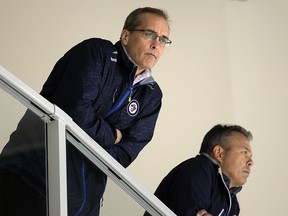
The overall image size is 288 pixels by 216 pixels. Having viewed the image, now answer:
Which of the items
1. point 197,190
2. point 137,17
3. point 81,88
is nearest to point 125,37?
point 137,17

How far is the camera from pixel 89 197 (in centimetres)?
130

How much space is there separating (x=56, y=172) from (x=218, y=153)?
4.59ft

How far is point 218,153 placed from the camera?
8.10 ft

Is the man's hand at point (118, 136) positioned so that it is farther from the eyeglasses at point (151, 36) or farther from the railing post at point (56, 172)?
the railing post at point (56, 172)

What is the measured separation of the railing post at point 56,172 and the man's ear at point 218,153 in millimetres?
1367

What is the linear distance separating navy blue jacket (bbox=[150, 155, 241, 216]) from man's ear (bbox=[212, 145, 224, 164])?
0.06m

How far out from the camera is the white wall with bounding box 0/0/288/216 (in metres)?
3.74

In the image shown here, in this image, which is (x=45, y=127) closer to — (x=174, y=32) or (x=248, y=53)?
(x=174, y=32)

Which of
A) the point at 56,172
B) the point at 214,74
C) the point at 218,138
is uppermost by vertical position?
the point at 214,74

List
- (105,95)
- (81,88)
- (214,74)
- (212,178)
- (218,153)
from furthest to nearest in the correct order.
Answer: (214,74) → (218,153) → (212,178) → (105,95) → (81,88)

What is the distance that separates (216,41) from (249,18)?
1.06 ft

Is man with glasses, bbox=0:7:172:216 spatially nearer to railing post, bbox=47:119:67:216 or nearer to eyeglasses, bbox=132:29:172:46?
eyeglasses, bbox=132:29:172:46

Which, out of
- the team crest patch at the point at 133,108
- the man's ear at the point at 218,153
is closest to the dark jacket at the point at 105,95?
the team crest patch at the point at 133,108

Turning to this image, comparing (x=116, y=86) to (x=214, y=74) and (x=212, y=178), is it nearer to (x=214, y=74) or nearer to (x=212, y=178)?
(x=212, y=178)
